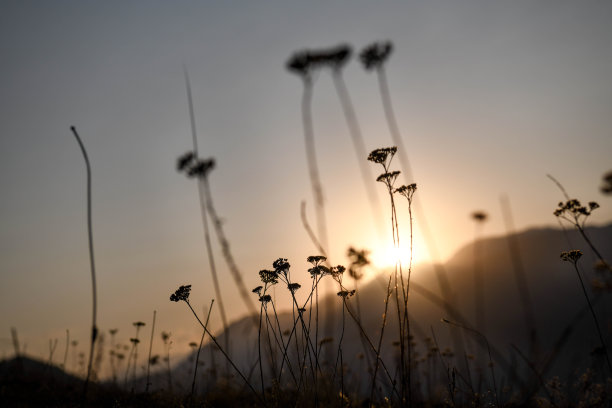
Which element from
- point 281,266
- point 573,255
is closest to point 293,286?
point 281,266

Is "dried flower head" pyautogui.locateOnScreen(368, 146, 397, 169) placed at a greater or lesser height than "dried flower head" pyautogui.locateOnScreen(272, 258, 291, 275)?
greater

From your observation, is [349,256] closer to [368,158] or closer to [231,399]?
[368,158]

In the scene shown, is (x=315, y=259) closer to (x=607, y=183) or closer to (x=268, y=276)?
(x=268, y=276)

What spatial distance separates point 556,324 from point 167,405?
13058cm

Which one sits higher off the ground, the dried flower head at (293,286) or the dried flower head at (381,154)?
the dried flower head at (381,154)

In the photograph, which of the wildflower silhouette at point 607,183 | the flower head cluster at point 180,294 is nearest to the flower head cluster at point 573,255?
the wildflower silhouette at point 607,183

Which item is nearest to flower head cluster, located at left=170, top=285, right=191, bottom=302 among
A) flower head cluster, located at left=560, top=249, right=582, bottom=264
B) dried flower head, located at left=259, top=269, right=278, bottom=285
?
Result: dried flower head, located at left=259, top=269, right=278, bottom=285

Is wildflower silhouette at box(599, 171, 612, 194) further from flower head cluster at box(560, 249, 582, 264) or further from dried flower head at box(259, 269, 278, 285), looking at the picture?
dried flower head at box(259, 269, 278, 285)

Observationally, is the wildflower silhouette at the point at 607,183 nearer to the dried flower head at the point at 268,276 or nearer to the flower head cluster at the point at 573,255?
the flower head cluster at the point at 573,255

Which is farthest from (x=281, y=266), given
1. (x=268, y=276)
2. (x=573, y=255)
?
(x=573, y=255)

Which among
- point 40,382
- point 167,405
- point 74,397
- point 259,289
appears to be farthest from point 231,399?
point 40,382

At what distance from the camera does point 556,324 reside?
11156 centimetres

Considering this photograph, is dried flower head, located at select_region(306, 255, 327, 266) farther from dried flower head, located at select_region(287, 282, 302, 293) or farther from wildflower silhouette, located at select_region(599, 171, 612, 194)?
wildflower silhouette, located at select_region(599, 171, 612, 194)

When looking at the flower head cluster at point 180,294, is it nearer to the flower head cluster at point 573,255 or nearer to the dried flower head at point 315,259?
the dried flower head at point 315,259
